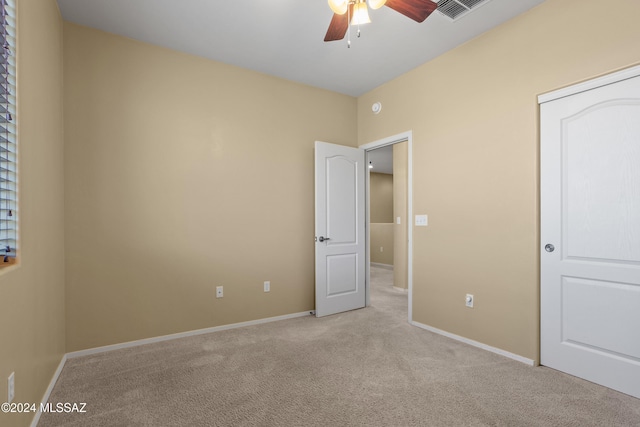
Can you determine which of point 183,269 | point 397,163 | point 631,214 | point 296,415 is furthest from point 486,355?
point 397,163

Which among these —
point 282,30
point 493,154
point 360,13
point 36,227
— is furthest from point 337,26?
point 36,227

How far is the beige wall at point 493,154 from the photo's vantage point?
240cm

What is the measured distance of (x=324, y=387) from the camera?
2.29 m

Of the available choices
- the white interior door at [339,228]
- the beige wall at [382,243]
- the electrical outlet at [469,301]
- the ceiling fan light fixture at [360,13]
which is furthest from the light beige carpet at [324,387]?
the beige wall at [382,243]

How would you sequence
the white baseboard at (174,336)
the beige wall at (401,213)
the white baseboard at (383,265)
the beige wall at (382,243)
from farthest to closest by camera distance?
the beige wall at (382,243) → the white baseboard at (383,265) → the beige wall at (401,213) → the white baseboard at (174,336)

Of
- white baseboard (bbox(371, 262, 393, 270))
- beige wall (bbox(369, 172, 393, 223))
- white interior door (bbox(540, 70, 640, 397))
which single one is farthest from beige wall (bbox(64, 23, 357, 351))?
beige wall (bbox(369, 172, 393, 223))

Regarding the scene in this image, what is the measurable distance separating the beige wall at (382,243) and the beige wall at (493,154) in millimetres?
4698

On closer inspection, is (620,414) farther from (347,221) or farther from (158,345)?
(158,345)

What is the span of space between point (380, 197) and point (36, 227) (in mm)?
9108

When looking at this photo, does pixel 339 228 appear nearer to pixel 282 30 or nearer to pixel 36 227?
pixel 282 30

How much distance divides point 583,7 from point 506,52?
1.83 ft

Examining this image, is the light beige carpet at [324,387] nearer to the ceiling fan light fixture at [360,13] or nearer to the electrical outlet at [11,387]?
the electrical outlet at [11,387]

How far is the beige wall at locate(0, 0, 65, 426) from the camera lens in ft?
5.11

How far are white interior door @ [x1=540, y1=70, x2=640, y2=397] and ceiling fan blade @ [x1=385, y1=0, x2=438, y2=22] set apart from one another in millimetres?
1339
